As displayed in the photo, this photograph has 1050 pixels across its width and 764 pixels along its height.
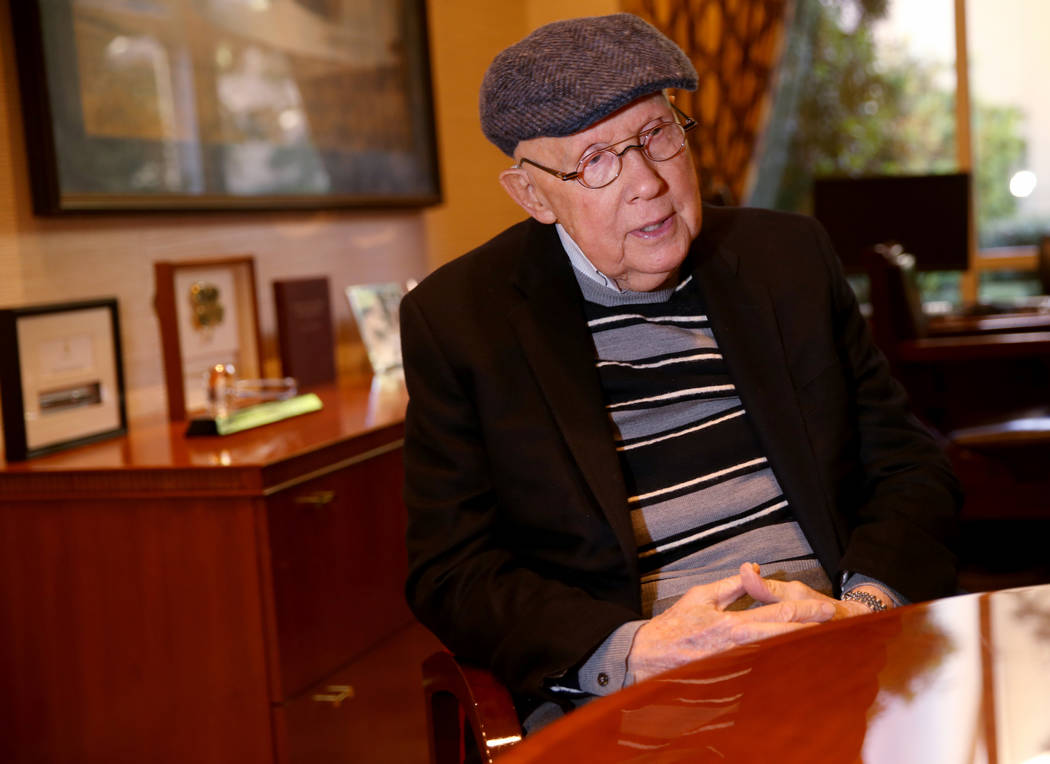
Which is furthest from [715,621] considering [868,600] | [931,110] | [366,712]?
[931,110]

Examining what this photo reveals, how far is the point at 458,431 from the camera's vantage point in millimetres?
1574

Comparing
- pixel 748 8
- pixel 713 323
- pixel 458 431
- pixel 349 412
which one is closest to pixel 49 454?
pixel 349 412

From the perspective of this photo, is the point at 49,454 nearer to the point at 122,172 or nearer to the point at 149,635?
the point at 149,635

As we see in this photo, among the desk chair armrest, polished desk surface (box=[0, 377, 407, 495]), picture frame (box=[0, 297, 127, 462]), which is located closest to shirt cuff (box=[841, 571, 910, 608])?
the desk chair armrest

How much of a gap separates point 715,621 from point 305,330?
1937 millimetres

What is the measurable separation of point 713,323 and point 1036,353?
9.10 feet

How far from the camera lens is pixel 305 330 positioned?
10.0 ft

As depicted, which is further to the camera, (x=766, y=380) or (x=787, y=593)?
(x=766, y=380)

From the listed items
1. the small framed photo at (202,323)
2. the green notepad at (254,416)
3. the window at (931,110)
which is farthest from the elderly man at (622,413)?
the window at (931,110)

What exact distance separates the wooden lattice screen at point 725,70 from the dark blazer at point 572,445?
14.1ft

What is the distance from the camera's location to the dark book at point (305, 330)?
2961 mm

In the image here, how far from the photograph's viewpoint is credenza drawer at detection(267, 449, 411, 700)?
2.01 meters

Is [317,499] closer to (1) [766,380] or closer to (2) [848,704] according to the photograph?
(1) [766,380]

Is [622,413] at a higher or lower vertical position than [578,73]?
lower
